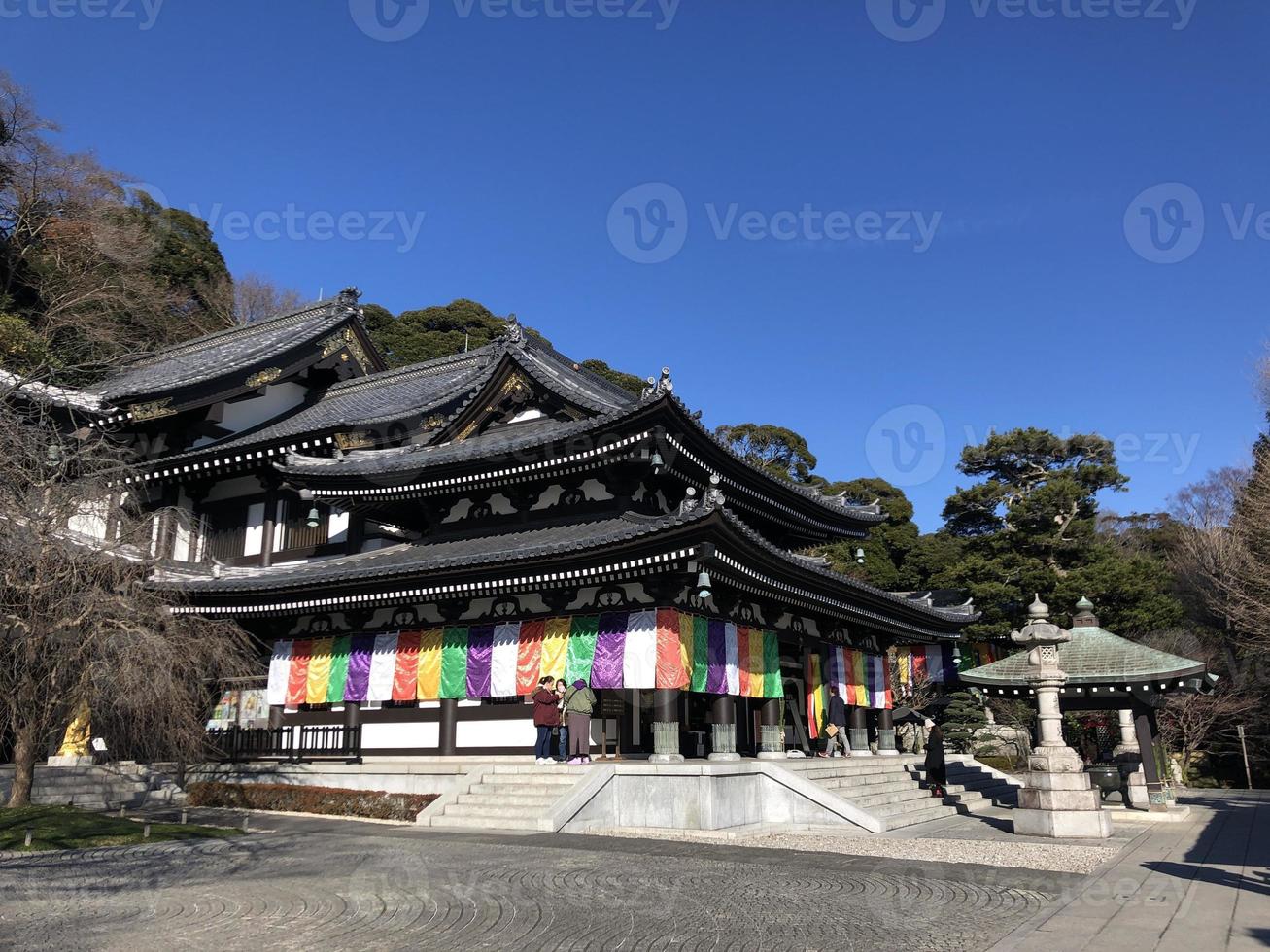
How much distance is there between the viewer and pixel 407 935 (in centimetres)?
812

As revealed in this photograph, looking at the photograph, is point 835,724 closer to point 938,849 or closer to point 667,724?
point 667,724

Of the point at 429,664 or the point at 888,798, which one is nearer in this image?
the point at 888,798

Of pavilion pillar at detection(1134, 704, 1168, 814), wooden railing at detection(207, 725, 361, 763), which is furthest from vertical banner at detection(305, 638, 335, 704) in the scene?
pavilion pillar at detection(1134, 704, 1168, 814)

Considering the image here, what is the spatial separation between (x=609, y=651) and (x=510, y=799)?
3489 mm

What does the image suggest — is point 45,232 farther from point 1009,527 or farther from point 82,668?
point 1009,527

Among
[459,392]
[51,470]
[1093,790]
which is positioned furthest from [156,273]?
[1093,790]

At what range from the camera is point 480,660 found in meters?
19.6

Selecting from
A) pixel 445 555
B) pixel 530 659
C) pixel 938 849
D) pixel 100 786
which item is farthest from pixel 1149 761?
pixel 100 786

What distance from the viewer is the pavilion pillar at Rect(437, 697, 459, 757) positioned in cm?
2023

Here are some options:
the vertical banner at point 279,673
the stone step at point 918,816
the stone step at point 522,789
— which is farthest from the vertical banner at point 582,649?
the vertical banner at point 279,673

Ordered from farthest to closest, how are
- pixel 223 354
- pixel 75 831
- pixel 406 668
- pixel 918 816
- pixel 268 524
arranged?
1. pixel 223 354
2. pixel 268 524
3. pixel 406 668
4. pixel 918 816
5. pixel 75 831

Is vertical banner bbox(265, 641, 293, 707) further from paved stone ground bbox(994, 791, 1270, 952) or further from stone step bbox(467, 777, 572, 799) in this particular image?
paved stone ground bbox(994, 791, 1270, 952)

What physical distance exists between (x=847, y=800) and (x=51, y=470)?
17.3m

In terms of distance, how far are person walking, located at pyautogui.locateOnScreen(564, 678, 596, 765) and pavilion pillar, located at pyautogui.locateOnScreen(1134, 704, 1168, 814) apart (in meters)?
12.9
